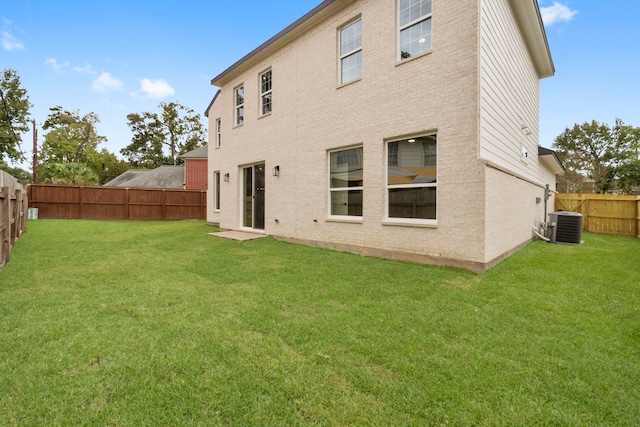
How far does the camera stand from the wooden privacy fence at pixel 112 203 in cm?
1492

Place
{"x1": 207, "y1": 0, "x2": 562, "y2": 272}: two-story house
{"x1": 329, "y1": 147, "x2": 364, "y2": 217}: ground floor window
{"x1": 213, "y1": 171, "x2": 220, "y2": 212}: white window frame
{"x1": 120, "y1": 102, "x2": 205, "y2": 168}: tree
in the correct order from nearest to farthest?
{"x1": 207, "y1": 0, "x2": 562, "y2": 272}: two-story house, {"x1": 329, "y1": 147, "x2": 364, "y2": 217}: ground floor window, {"x1": 213, "y1": 171, "x2": 220, "y2": 212}: white window frame, {"x1": 120, "y1": 102, "x2": 205, "y2": 168}: tree

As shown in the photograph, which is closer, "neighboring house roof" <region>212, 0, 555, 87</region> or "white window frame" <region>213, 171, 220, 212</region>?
"neighboring house roof" <region>212, 0, 555, 87</region>

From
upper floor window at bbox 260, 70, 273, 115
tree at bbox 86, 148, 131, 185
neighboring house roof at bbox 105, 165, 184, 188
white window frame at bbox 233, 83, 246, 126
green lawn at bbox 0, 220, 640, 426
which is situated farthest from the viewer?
tree at bbox 86, 148, 131, 185

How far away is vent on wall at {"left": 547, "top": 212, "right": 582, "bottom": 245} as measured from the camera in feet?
27.2

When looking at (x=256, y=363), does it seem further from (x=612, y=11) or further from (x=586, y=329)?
(x=612, y=11)

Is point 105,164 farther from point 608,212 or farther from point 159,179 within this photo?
point 608,212

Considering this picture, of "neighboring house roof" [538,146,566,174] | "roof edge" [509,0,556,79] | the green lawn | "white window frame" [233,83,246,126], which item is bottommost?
the green lawn

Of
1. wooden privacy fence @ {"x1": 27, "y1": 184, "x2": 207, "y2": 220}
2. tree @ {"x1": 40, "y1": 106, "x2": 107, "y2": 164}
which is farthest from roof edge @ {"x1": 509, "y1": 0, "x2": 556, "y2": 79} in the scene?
tree @ {"x1": 40, "y1": 106, "x2": 107, "y2": 164}

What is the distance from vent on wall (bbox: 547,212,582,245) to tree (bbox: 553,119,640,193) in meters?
24.4

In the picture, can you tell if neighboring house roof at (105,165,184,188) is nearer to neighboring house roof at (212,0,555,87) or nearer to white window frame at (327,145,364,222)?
neighboring house roof at (212,0,555,87)

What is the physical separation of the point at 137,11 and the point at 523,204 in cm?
1643

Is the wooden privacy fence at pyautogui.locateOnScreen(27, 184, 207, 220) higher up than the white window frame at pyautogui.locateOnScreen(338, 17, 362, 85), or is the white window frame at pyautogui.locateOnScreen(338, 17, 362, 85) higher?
the white window frame at pyautogui.locateOnScreen(338, 17, 362, 85)

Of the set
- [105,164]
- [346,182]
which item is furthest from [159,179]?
[346,182]

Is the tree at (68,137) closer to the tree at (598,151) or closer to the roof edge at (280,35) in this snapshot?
the roof edge at (280,35)
